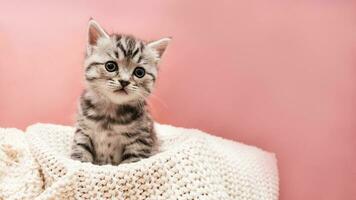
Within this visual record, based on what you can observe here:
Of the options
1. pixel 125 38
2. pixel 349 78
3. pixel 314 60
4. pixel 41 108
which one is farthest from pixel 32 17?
pixel 349 78

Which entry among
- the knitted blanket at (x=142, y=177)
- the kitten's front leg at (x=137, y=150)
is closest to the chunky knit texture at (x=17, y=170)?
the knitted blanket at (x=142, y=177)

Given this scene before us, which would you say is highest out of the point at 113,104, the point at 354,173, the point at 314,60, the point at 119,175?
the point at 314,60

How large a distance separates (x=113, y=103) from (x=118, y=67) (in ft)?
0.36

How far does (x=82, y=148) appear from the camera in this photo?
4.76 ft

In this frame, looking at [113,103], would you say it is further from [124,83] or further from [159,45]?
[159,45]

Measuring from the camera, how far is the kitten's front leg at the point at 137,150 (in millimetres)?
1450

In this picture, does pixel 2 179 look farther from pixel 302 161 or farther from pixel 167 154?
pixel 302 161

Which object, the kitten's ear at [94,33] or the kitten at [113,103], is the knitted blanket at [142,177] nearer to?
the kitten at [113,103]

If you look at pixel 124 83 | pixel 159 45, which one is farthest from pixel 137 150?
pixel 159 45

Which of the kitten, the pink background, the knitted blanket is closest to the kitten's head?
the kitten

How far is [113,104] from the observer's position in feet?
4.81

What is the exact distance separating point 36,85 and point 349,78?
1.15 meters

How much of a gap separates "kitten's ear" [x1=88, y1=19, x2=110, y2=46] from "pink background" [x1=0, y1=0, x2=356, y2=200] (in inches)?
15.6

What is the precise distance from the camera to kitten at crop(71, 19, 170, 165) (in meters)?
1.43
